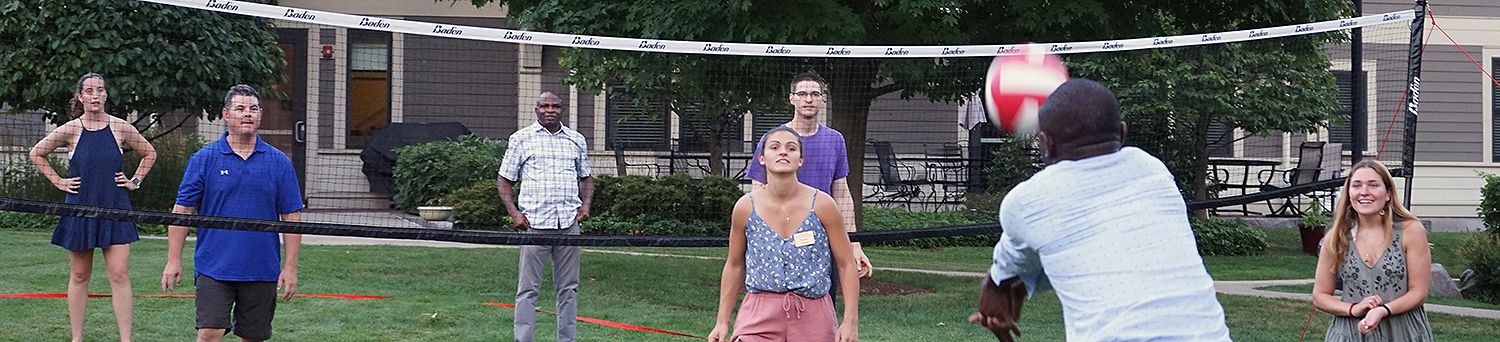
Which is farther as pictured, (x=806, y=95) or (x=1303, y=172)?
(x=1303, y=172)

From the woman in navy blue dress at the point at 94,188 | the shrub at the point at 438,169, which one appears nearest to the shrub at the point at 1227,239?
the shrub at the point at 438,169

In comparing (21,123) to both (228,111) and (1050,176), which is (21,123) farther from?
(1050,176)

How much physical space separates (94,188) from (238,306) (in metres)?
1.97

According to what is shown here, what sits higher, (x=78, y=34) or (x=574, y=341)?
(x=78, y=34)

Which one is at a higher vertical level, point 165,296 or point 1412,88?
point 1412,88

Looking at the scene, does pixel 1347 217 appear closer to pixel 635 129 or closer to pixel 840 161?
pixel 840 161

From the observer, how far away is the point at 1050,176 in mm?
3684

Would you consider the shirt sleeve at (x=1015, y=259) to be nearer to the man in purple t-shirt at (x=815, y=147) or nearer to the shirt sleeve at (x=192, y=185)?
the man in purple t-shirt at (x=815, y=147)

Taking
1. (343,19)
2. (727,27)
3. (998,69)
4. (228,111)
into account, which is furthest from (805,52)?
(998,69)

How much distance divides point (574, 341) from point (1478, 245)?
9151 mm

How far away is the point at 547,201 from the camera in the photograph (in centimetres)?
950

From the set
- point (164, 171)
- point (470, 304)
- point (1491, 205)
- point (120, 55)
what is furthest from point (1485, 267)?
point (164, 171)

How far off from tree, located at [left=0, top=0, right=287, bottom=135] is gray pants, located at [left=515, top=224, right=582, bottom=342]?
23.1 ft

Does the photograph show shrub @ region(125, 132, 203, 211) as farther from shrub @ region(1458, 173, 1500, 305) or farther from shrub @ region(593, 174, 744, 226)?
shrub @ region(1458, 173, 1500, 305)
